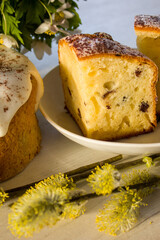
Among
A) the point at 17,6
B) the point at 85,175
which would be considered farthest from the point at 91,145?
the point at 17,6

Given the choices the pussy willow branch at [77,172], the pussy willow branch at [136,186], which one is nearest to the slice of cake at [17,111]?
the pussy willow branch at [77,172]

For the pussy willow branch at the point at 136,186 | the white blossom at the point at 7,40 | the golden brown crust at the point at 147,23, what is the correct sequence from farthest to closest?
1. the white blossom at the point at 7,40
2. the golden brown crust at the point at 147,23
3. the pussy willow branch at the point at 136,186

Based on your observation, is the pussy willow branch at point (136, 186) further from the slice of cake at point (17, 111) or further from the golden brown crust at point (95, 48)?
the golden brown crust at point (95, 48)

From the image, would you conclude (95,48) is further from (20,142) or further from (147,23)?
(20,142)

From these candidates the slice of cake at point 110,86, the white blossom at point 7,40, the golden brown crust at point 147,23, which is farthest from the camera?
the white blossom at point 7,40

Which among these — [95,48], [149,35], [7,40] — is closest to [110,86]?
[95,48]

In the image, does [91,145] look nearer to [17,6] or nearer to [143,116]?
[143,116]

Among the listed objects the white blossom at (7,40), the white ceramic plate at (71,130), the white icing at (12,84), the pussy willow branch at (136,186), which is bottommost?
the pussy willow branch at (136,186)
